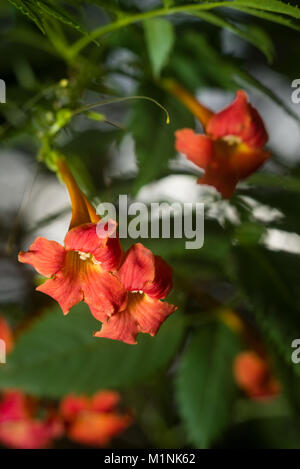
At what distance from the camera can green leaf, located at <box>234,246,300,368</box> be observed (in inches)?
19.3

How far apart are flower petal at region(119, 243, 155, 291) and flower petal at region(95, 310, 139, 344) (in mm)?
27

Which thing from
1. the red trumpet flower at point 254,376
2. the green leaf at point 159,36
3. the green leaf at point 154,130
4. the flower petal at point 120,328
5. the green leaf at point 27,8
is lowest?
the flower petal at point 120,328

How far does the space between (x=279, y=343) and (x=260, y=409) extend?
1.83 ft

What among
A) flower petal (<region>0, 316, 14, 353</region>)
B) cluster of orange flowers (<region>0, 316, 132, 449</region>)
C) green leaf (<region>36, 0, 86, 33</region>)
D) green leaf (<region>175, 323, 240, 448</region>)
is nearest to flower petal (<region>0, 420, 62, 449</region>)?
cluster of orange flowers (<region>0, 316, 132, 449</region>)

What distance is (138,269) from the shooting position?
0.34 meters

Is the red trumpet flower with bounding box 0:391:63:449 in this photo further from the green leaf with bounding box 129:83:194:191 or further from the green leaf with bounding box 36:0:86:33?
the green leaf with bounding box 36:0:86:33

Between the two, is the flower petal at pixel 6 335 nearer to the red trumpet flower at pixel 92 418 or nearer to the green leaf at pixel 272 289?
the red trumpet flower at pixel 92 418

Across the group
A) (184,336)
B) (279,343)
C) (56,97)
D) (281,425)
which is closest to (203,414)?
(184,336)

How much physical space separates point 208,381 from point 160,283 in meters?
0.39

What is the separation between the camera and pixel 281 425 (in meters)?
0.93

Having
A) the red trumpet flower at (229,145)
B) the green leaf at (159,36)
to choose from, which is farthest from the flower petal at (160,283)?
the green leaf at (159,36)

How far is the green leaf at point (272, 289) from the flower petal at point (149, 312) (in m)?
0.17

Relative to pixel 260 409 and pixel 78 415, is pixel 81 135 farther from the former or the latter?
pixel 260 409

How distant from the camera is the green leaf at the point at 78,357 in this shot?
0.65 meters
